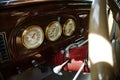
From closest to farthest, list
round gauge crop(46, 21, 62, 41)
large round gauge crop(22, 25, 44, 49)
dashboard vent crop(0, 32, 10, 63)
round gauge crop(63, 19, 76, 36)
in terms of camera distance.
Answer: dashboard vent crop(0, 32, 10, 63), large round gauge crop(22, 25, 44, 49), round gauge crop(46, 21, 62, 41), round gauge crop(63, 19, 76, 36)

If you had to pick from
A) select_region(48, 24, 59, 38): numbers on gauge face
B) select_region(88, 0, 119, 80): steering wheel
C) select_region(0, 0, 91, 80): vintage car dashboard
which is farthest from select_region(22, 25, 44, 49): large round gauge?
select_region(88, 0, 119, 80): steering wheel

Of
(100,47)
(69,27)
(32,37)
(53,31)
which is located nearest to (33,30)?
(32,37)

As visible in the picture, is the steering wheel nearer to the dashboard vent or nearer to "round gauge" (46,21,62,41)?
the dashboard vent

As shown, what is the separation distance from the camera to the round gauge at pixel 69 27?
180 centimetres

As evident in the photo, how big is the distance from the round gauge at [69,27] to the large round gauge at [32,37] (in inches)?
12.5

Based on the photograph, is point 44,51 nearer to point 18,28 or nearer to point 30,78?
point 30,78

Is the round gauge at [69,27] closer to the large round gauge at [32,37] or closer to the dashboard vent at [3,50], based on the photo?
the large round gauge at [32,37]

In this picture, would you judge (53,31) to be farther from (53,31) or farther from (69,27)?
(69,27)

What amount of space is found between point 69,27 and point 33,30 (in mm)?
482

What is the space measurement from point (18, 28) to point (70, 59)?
47cm

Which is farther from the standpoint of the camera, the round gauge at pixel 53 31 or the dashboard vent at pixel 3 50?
the round gauge at pixel 53 31

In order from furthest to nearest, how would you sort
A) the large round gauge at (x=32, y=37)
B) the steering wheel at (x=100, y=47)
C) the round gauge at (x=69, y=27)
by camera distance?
the round gauge at (x=69, y=27) < the large round gauge at (x=32, y=37) < the steering wheel at (x=100, y=47)

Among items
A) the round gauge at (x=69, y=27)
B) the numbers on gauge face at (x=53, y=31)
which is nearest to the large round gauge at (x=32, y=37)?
the numbers on gauge face at (x=53, y=31)

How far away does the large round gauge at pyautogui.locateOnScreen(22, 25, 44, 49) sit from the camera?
1421 mm
